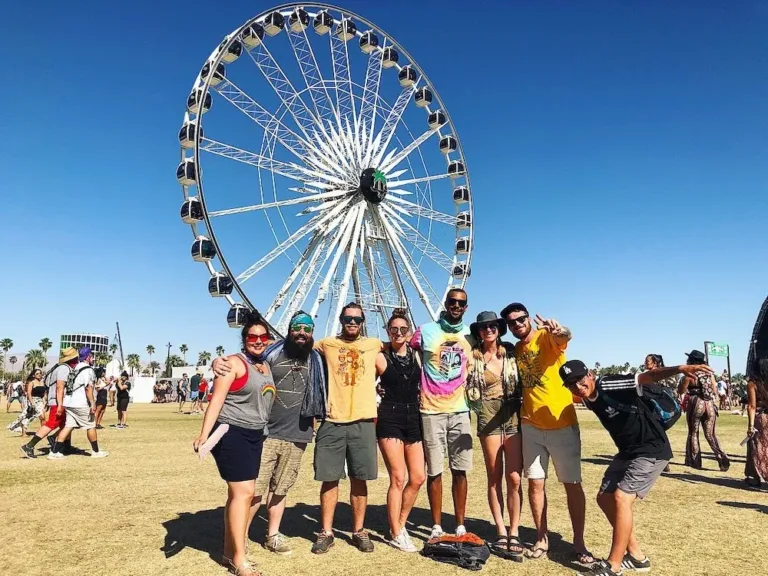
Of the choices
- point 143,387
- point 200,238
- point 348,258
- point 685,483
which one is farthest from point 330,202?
point 143,387

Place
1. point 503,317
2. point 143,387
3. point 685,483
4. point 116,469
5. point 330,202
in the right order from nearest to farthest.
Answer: point 503,317, point 685,483, point 116,469, point 330,202, point 143,387

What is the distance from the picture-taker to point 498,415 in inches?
193

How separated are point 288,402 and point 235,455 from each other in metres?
0.78

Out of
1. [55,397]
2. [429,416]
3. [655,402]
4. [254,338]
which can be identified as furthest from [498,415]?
[55,397]

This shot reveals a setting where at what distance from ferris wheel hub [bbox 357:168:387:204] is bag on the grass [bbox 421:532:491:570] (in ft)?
61.1

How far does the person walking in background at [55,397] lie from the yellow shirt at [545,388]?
8.51 meters

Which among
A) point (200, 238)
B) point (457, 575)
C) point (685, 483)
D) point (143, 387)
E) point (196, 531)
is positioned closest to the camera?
point (457, 575)

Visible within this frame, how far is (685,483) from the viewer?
8117 mm

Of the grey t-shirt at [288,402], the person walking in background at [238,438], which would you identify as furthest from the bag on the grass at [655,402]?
the person walking in background at [238,438]

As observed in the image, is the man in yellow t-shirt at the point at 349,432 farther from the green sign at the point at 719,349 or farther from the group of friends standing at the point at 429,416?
the green sign at the point at 719,349

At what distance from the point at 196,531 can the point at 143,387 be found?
4594cm

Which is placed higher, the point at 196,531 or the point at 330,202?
the point at 330,202

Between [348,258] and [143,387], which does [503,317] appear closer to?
[348,258]

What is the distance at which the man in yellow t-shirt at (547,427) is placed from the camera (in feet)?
14.8
